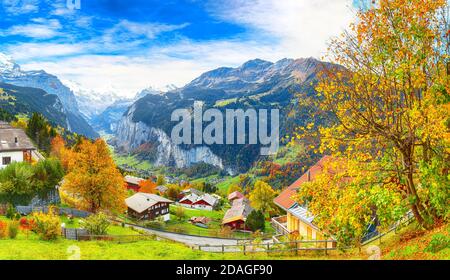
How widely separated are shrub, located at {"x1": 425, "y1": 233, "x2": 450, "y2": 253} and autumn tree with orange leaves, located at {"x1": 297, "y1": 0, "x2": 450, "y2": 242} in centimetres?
122

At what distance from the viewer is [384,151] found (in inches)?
581

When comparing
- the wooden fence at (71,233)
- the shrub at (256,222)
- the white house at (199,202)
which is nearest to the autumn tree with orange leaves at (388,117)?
the wooden fence at (71,233)

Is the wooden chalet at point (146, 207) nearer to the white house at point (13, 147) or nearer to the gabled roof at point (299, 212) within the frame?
the white house at point (13, 147)

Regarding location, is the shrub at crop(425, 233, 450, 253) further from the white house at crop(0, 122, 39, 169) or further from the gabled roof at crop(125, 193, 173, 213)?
the gabled roof at crop(125, 193, 173, 213)

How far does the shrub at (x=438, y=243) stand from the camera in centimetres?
1132

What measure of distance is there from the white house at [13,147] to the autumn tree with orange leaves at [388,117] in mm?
48662

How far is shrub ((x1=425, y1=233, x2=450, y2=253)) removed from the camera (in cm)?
1132

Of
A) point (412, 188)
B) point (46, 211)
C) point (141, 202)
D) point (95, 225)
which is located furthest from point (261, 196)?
point (412, 188)

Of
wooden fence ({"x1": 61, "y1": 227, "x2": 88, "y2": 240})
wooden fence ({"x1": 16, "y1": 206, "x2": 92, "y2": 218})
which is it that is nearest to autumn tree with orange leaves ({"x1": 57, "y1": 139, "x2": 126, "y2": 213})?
wooden fence ({"x1": 16, "y1": 206, "x2": 92, "y2": 218})

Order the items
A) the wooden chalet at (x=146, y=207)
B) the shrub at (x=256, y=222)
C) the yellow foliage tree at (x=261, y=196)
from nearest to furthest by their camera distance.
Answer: the shrub at (x=256, y=222)
the wooden chalet at (x=146, y=207)
the yellow foliage tree at (x=261, y=196)

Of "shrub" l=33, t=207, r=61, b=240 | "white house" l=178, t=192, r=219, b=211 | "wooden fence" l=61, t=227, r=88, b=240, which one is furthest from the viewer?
"white house" l=178, t=192, r=219, b=211

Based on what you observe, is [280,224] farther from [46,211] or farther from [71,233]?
[46,211]

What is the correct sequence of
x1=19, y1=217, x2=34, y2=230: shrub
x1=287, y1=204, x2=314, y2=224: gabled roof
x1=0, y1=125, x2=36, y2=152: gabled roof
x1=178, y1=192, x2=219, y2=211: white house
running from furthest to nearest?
x1=178, y1=192, x2=219, y2=211: white house < x1=0, y1=125, x2=36, y2=152: gabled roof < x1=287, y1=204, x2=314, y2=224: gabled roof < x1=19, y1=217, x2=34, y2=230: shrub

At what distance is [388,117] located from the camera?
1370 cm
